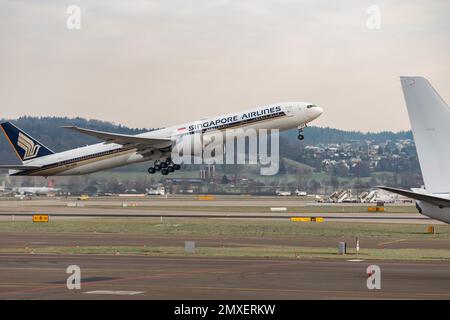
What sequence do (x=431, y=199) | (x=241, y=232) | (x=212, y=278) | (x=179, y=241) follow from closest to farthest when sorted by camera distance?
(x=431, y=199)
(x=212, y=278)
(x=179, y=241)
(x=241, y=232)

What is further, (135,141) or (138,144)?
(138,144)

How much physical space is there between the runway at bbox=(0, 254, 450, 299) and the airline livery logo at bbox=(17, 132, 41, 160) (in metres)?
48.4

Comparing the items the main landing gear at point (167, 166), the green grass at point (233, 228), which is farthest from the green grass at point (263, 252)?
the main landing gear at point (167, 166)

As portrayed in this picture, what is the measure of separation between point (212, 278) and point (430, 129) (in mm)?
10953

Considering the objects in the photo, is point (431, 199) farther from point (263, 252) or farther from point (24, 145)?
point (24, 145)

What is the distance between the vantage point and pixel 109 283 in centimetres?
3284

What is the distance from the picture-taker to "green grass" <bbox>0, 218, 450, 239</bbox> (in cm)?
6950

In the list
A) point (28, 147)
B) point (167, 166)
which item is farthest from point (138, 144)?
point (28, 147)

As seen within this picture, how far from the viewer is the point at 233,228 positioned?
244 feet

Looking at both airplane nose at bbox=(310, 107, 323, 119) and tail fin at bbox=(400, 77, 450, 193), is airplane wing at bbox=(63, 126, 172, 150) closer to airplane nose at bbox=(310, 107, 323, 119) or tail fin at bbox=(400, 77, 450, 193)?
airplane nose at bbox=(310, 107, 323, 119)

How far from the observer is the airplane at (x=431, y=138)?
29.2 m

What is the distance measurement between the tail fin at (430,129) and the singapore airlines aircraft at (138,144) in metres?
47.7

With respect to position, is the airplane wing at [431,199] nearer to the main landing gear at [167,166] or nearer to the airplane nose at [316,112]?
the airplane nose at [316,112]
